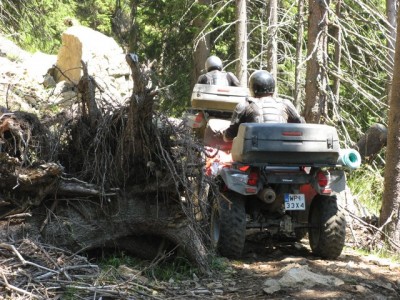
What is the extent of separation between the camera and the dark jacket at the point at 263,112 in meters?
7.39

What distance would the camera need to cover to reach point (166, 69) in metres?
17.8

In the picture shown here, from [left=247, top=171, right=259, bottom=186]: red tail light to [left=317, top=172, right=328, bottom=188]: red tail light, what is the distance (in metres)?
0.74

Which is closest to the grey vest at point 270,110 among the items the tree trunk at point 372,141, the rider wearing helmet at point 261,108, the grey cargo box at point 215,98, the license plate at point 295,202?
the rider wearing helmet at point 261,108

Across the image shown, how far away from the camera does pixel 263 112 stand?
292 inches

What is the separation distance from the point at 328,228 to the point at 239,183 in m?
1.17

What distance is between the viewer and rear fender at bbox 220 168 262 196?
6.71m

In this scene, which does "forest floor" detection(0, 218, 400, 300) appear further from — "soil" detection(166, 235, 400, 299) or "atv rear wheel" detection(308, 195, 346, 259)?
"atv rear wheel" detection(308, 195, 346, 259)

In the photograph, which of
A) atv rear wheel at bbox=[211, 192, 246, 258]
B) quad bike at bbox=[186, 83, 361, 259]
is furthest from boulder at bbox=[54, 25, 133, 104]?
atv rear wheel at bbox=[211, 192, 246, 258]

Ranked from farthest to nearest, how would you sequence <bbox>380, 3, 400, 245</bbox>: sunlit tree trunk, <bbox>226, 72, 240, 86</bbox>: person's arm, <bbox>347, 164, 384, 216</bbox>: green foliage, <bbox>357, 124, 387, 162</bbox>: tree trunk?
<bbox>226, 72, 240, 86</bbox>: person's arm < <bbox>357, 124, 387, 162</bbox>: tree trunk < <bbox>347, 164, 384, 216</bbox>: green foliage < <bbox>380, 3, 400, 245</bbox>: sunlit tree trunk

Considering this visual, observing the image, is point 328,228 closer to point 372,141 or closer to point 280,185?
point 280,185

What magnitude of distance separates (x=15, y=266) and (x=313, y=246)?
3.68m

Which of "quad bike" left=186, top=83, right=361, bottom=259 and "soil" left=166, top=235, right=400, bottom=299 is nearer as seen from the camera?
"soil" left=166, top=235, right=400, bottom=299

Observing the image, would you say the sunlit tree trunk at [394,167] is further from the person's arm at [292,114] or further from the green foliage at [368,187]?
the green foliage at [368,187]

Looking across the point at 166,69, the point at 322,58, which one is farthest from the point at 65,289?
the point at 166,69
